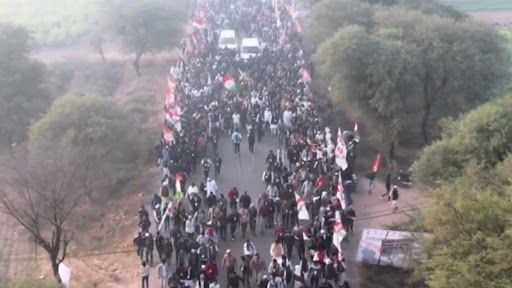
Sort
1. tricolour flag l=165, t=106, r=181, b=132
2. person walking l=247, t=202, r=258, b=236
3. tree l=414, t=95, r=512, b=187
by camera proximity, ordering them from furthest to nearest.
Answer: tricolour flag l=165, t=106, r=181, b=132, tree l=414, t=95, r=512, b=187, person walking l=247, t=202, r=258, b=236

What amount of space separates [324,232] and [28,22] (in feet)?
173

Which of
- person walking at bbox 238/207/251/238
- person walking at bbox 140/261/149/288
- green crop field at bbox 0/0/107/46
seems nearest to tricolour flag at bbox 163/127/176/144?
person walking at bbox 238/207/251/238

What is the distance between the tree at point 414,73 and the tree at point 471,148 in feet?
25.2

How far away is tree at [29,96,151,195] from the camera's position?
91.7 ft

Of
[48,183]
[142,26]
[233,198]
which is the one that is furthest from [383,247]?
[142,26]

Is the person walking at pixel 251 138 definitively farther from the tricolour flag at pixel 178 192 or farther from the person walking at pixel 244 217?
the person walking at pixel 244 217

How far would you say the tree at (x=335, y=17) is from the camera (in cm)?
4188

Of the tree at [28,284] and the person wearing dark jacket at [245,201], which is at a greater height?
the tree at [28,284]

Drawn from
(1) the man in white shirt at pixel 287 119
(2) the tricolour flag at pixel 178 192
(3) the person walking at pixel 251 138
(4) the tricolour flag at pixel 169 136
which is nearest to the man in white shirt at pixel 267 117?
(1) the man in white shirt at pixel 287 119

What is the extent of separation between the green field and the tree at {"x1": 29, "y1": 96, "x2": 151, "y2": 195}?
172 ft

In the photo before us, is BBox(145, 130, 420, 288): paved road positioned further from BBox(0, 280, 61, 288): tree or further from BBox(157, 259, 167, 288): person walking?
BBox(0, 280, 61, 288): tree

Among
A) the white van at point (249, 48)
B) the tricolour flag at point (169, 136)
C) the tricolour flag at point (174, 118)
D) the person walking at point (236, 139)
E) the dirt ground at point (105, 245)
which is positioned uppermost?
the white van at point (249, 48)

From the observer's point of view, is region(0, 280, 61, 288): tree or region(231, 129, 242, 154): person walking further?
region(231, 129, 242, 154): person walking

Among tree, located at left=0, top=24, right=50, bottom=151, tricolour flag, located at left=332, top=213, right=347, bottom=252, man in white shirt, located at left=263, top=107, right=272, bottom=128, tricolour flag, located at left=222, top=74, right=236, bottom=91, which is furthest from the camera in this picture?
tree, located at left=0, top=24, right=50, bottom=151
